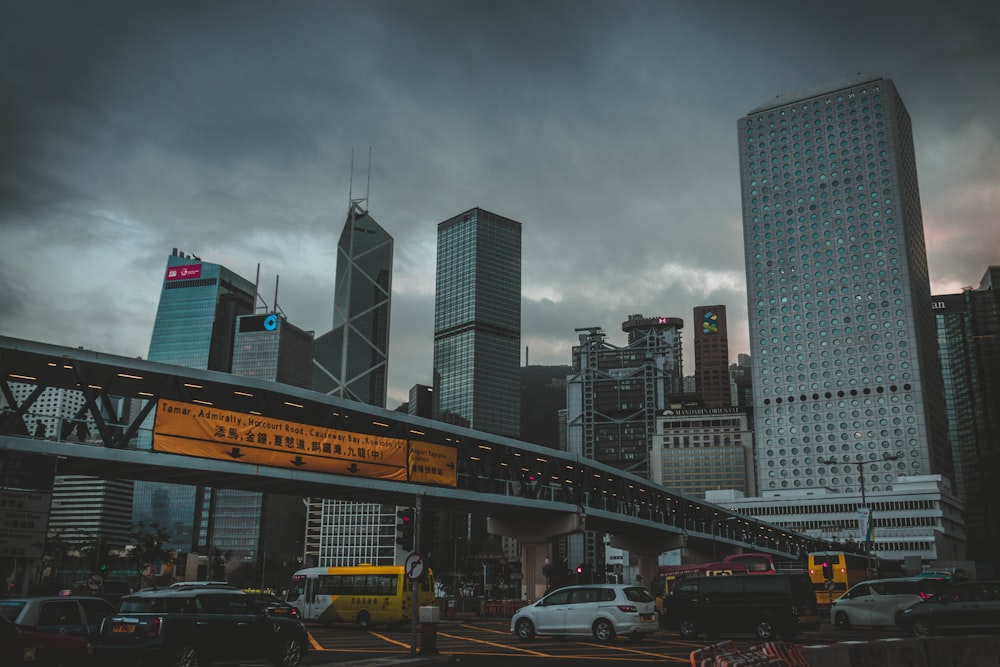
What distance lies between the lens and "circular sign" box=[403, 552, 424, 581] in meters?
21.5

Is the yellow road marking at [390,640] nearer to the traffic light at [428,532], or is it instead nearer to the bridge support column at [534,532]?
the traffic light at [428,532]

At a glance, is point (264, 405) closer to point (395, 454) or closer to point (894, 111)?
point (395, 454)

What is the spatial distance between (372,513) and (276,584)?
2690 centimetres

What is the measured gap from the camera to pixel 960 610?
2242 cm

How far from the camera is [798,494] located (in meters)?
172

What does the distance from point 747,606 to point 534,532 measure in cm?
3223

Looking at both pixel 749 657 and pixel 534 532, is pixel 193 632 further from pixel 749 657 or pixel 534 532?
pixel 534 532

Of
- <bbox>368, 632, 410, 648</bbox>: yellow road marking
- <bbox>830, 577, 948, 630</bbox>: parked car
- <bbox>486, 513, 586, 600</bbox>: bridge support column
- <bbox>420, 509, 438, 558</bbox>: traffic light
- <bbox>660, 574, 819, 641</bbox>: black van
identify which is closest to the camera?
<bbox>420, 509, 438, 558</bbox>: traffic light

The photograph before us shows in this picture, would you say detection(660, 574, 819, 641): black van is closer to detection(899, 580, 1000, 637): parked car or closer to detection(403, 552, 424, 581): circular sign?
detection(899, 580, 1000, 637): parked car

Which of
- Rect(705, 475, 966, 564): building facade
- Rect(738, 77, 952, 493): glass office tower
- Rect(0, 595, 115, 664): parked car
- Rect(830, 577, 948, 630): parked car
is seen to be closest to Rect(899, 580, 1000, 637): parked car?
Rect(830, 577, 948, 630): parked car

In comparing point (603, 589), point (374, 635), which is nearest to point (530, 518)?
point (374, 635)

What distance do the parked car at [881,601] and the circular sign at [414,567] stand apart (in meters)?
16.9

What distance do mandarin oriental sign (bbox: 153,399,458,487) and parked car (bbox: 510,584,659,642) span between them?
1427 centimetres

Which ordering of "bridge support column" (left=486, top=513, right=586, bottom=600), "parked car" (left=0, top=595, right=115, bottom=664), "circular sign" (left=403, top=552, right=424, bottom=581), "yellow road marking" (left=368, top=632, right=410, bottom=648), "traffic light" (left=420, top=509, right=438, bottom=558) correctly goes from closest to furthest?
1. "parked car" (left=0, top=595, right=115, bottom=664)
2. "circular sign" (left=403, top=552, right=424, bottom=581)
3. "traffic light" (left=420, top=509, right=438, bottom=558)
4. "yellow road marking" (left=368, top=632, right=410, bottom=648)
5. "bridge support column" (left=486, top=513, right=586, bottom=600)
